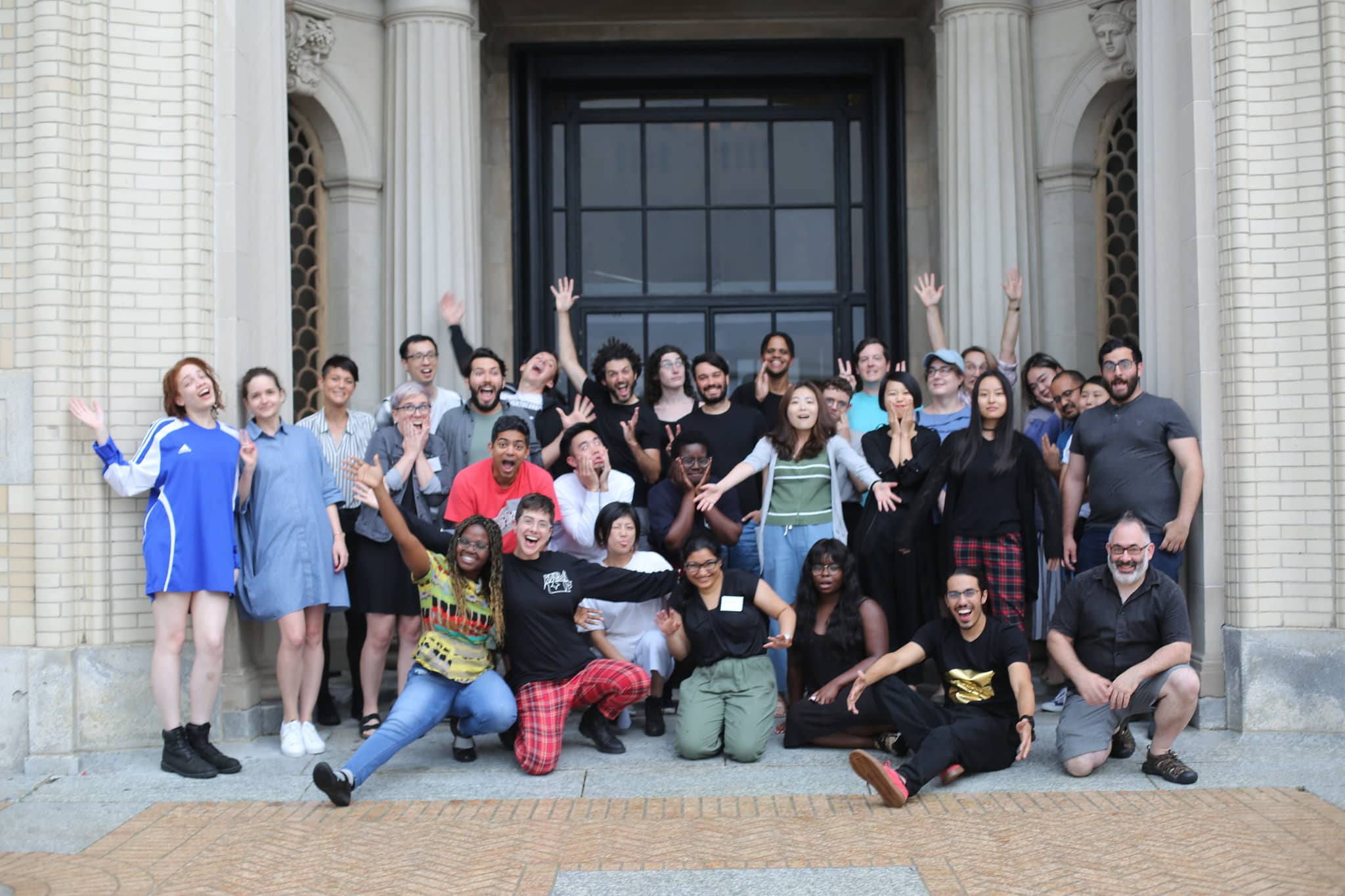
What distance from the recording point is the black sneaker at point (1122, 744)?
6.44m

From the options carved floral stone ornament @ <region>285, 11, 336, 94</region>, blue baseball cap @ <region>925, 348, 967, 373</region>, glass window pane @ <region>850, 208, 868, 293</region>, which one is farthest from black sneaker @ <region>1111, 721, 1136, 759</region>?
carved floral stone ornament @ <region>285, 11, 336, 94</region>

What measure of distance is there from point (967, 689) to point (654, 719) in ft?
5.85

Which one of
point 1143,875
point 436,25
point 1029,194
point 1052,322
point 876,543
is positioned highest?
point 436,25

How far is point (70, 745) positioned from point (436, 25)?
5523 millimetres

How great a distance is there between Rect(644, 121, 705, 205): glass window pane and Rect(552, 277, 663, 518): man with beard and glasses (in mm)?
3568

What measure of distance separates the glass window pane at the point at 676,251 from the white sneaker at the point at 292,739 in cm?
535

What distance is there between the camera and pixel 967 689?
625 cm

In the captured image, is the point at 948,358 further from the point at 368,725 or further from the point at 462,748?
the point at 368,725

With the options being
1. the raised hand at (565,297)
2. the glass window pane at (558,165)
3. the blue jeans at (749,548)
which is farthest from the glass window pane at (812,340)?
the blue jeans at (749,548)

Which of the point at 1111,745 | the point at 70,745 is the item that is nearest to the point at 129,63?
the point at 70,745

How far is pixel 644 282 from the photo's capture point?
36.3 ft

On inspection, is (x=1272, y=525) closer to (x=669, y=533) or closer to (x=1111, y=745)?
(x=1111, y=745)

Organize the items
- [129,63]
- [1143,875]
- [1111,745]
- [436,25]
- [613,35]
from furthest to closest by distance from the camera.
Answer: [613,35] → [436,25] → [129,63] → [1111,745] → [1143,875]

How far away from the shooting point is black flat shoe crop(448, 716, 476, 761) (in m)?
6.64
